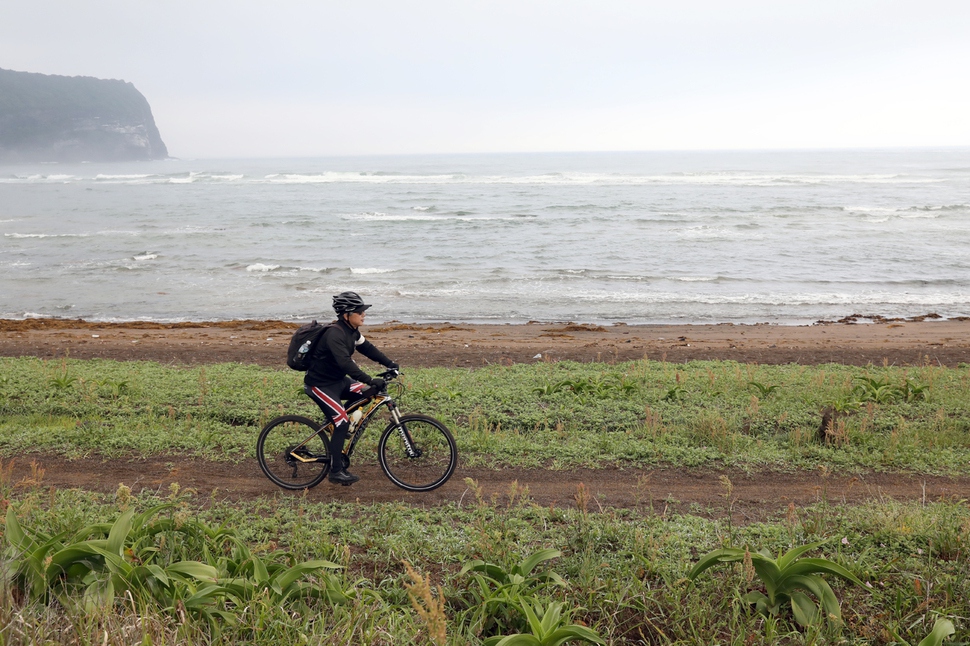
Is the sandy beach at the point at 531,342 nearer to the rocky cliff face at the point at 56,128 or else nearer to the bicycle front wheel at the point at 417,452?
the bicycle front wheel at the point at 417,452

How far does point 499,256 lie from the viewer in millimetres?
33125

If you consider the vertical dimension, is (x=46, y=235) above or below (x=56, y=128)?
below

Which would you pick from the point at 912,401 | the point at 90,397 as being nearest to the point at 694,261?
the point at 912,401

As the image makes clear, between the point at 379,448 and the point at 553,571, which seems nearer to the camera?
the point at 553,571

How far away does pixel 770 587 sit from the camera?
4004 millimetres

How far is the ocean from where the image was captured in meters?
23.4

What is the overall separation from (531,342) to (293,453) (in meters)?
11.1

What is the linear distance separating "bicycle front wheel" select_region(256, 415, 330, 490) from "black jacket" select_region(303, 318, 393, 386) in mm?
593

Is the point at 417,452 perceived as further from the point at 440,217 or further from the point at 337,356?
the point at 440,217

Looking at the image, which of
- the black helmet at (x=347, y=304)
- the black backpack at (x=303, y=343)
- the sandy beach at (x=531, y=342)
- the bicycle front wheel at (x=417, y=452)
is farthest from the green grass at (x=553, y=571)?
the sandy beach at (x=531, y=342)

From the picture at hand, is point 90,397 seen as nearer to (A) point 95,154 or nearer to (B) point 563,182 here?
(B) point 563,182

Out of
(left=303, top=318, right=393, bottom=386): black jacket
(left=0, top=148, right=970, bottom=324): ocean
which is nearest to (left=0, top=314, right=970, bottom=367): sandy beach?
(left=0, top=148, right=970, bottom=324): ocean

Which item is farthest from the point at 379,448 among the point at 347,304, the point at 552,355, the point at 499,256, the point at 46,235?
the point at 46,235

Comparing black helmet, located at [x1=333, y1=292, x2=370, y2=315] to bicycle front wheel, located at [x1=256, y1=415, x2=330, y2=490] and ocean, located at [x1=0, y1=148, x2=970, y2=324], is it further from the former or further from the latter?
ocean, located at [x1=0, y1=148, x2=970, y2=324]
